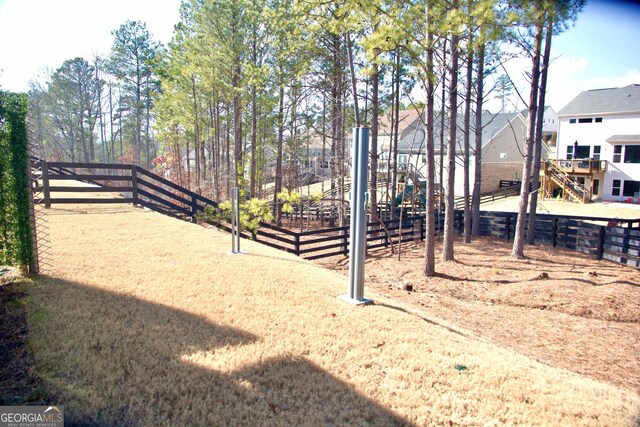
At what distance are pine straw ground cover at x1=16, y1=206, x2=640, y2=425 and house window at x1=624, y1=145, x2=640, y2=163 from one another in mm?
30677

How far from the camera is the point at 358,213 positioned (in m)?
6.71

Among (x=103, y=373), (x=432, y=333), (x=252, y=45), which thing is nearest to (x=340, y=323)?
(x=432, y=333)

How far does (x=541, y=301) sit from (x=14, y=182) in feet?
32.8

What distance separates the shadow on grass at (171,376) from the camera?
3.13 metres

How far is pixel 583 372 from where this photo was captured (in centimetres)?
599

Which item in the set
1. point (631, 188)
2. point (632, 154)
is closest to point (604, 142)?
point (632, 154)

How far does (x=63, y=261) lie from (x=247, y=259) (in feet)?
11.0

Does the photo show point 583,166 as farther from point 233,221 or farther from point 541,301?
point 233,221

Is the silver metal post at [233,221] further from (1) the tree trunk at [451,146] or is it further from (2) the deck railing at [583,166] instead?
(2) the deck railing at [583,166]

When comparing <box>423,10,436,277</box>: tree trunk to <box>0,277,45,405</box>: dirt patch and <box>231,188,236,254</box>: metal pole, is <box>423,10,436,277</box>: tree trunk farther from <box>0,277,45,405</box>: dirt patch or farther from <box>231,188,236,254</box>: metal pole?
<box>0,277,45,405</box>: dirt patch

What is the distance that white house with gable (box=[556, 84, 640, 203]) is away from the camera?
29578 mm

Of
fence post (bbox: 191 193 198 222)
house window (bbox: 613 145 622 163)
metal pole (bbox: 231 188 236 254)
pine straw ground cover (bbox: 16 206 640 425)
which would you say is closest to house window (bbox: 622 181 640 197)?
house window (bbox: 613 145 622 163)

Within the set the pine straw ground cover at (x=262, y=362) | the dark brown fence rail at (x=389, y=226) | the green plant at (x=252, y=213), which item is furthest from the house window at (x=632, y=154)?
the pine straw ground cover at (x=262, y=362)
